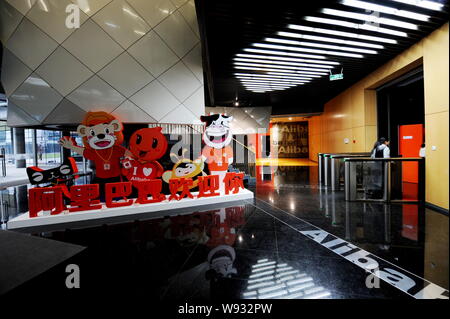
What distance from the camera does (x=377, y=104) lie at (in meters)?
8.54

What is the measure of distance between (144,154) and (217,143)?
5.92ft

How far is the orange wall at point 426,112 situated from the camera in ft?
14.7

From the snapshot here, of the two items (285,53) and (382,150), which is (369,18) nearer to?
(285,53)

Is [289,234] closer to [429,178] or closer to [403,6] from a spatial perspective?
[429,178]

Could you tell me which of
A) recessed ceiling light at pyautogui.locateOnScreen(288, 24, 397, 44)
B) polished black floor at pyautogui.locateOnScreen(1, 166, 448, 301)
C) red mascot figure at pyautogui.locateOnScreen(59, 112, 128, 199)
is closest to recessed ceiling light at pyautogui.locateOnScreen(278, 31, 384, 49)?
recessed ceiling light at pyautogui.locateOnScreen(288, 24, 397, 44)

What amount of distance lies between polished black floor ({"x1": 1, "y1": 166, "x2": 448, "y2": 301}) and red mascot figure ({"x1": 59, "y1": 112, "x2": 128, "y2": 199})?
165 centimetres

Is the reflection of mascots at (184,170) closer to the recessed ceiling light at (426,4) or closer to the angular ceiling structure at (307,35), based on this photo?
the angular ceiling structure at (307,35)

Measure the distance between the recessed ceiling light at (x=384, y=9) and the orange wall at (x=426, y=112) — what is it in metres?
0.58

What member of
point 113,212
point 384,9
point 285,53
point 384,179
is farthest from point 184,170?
point 384,9

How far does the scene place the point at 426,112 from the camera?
504 cm

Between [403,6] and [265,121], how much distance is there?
1073 cm

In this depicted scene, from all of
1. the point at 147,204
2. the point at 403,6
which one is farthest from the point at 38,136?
the point at 403,6

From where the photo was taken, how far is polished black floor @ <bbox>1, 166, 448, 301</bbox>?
7.10 ft

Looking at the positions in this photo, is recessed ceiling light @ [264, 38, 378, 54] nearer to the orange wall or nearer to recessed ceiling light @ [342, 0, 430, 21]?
the orange wall
